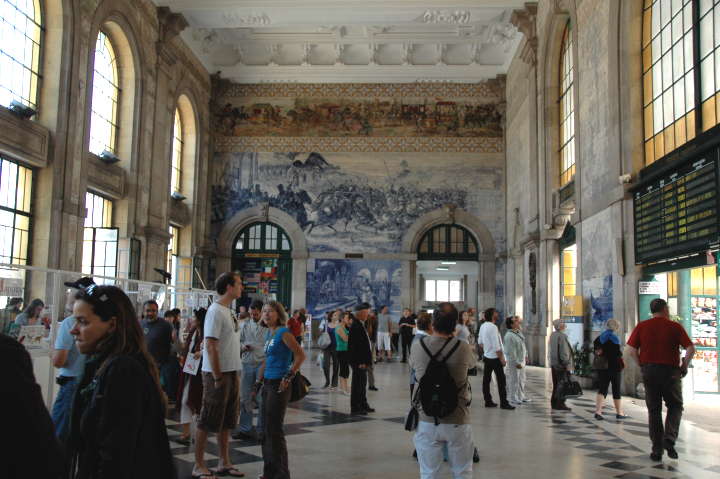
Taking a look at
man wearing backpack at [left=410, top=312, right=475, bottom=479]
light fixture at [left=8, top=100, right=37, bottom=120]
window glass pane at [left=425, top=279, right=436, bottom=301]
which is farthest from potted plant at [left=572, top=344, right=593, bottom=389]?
window glass pane at [left=425, top=279, right=436, bottom=301]

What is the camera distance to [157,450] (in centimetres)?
224

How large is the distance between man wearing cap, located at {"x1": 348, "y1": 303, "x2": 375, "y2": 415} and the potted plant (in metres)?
5.42

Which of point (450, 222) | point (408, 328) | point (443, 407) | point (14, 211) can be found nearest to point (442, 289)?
point (450, 222)

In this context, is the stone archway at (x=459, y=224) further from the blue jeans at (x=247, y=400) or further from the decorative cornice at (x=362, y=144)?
the blue jeans at (x=247, y=400)

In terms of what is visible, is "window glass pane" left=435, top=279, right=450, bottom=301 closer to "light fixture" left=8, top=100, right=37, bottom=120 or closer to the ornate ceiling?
the ornate ceiling

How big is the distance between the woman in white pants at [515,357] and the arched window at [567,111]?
719 cm

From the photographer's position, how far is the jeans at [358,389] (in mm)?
9266

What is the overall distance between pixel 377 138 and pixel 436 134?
2.31m

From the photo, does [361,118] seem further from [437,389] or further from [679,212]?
[437,389]

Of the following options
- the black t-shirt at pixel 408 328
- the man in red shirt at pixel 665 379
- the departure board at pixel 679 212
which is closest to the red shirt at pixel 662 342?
the man in red shirt at pixel 665 379

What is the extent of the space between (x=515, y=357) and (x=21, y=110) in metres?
10.8

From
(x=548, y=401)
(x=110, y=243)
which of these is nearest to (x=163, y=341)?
(x=548, y=401)

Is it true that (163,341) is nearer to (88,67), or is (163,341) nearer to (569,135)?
(88,67)

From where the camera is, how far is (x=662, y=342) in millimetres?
6750
